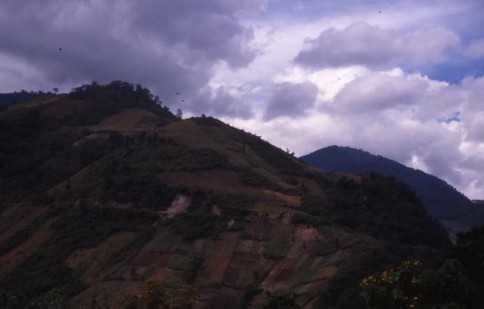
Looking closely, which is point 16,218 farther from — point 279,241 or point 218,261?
point 279,241

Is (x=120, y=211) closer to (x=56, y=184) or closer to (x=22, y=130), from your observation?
(x=56, y=184)

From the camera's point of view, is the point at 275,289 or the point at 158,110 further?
the point at 158,110

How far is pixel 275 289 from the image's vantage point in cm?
5981

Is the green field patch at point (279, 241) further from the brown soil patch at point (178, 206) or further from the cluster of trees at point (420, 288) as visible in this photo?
the cluster of trees at point (420, 288)

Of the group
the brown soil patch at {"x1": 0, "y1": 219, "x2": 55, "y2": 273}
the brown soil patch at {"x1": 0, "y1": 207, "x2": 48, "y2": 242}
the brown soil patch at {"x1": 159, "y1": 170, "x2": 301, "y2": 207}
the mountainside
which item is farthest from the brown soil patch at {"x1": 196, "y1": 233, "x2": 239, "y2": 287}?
the brown soil patch at {"x1": 0, "y1": 207, "x2": 48, "y2": 242}

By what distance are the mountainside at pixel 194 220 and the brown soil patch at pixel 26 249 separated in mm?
157

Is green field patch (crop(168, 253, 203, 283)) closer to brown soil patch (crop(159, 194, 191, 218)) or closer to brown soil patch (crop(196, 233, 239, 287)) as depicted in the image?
brown soil patch (crop(196, 233, 239, 287))

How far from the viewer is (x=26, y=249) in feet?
243

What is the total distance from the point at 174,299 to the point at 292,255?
3943 centimetres

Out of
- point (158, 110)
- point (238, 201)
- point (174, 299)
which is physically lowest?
point (174, 299)

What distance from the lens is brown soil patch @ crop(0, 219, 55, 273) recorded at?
71.7 m

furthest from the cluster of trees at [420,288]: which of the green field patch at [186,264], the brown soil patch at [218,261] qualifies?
the green field patch at [186,264]

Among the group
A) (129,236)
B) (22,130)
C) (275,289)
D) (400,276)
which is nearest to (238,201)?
(129,236)

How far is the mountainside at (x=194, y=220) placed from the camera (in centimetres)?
6150
